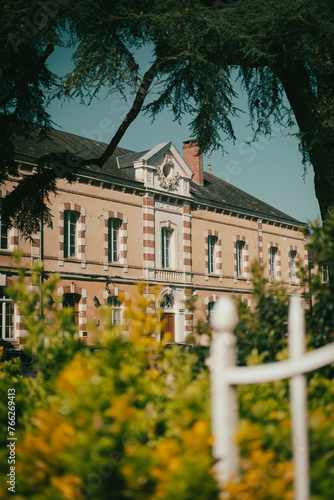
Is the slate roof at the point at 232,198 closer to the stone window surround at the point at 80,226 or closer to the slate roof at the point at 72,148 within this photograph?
the slate roof at the point at 72,148

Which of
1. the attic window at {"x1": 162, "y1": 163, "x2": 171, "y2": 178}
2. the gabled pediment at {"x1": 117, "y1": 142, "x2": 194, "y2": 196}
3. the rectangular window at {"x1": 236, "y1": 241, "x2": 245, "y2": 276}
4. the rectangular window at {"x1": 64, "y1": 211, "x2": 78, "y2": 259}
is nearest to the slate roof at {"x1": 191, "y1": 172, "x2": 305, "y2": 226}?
the gabled pediment at {"x1": 117, "y1": 142, "x2": 194, "y2": 196}

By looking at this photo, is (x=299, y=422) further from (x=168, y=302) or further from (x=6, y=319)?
(x=168, y=302)

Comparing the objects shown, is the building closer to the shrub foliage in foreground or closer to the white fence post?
the shrub foliage in foreground

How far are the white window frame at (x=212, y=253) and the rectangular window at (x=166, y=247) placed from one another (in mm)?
3285

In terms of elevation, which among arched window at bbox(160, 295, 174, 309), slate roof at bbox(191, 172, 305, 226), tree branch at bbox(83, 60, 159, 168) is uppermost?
slate roof at bbox(191, 172, 305, 226)

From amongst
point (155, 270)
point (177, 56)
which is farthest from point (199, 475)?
point (155, 270)

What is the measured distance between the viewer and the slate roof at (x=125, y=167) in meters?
23.1

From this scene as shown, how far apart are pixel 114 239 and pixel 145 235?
172 cm

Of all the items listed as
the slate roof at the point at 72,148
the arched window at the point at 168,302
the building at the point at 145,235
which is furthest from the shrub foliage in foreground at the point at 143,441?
the arched window at the point at 168,302

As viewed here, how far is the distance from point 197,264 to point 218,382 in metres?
27.2

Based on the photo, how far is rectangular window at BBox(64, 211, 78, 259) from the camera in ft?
76.5

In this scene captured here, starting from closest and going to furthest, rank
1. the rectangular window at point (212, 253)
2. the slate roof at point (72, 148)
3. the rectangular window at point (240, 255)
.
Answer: the slate roof at point (72, 148)
the rectangular window at point (212, 253)
the rectangular window at point (240, 255)

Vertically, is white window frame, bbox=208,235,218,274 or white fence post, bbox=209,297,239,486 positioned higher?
white window frame, bbox=208,235,218,274

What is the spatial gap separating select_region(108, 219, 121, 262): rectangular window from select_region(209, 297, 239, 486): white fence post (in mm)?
22768
